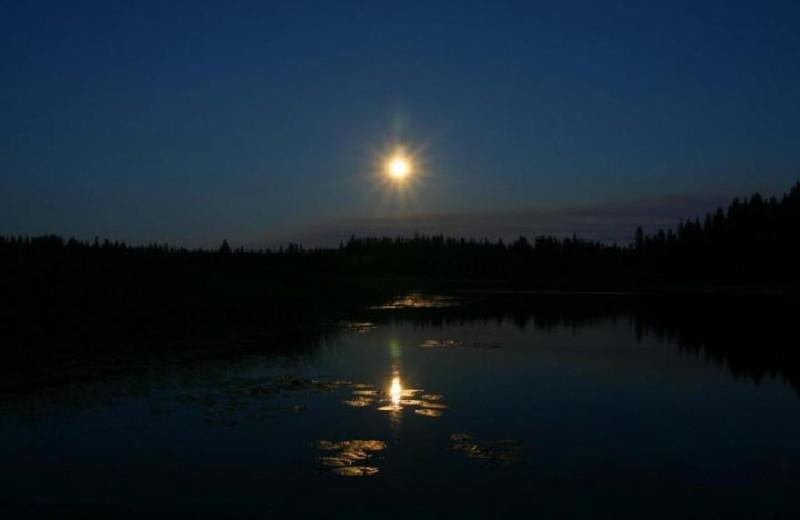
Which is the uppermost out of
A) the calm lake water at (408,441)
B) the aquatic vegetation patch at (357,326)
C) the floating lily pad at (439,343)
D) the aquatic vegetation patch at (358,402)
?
the aquatic vegetation patch at (357,326)

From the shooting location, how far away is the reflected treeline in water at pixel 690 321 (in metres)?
37.3

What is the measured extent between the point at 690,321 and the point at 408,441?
49322mm

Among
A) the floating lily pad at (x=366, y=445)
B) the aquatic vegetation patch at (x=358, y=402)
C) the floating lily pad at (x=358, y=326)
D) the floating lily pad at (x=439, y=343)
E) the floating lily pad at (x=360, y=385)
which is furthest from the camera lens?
the floating lily pad at (x=358, y=326)

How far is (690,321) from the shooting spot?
6125 cm

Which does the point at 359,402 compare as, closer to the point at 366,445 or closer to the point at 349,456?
the point at 366,445

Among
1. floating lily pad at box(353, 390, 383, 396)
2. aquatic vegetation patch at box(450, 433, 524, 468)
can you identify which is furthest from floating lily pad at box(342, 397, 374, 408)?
aquatic vegetation patch at box(450, 433, 524, 468)

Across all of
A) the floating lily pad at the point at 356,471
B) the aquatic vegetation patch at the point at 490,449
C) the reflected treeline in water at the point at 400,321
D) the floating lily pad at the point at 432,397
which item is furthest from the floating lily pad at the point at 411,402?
the reflected treeline in water at the point at 400,321

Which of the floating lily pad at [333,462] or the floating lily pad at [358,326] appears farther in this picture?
the floating lily pad at [358,326]

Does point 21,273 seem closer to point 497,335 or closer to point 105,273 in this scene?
point 105,273

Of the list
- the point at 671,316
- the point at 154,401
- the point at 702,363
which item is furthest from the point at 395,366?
the point at 671,316

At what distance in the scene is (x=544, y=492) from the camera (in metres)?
15.1

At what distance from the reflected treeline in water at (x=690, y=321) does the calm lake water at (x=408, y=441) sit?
9.61ft

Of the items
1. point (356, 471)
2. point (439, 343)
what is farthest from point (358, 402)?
point (439, 343)

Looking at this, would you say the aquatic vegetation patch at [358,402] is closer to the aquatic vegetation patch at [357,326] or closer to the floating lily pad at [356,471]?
the floating lily pad at [356,471]
